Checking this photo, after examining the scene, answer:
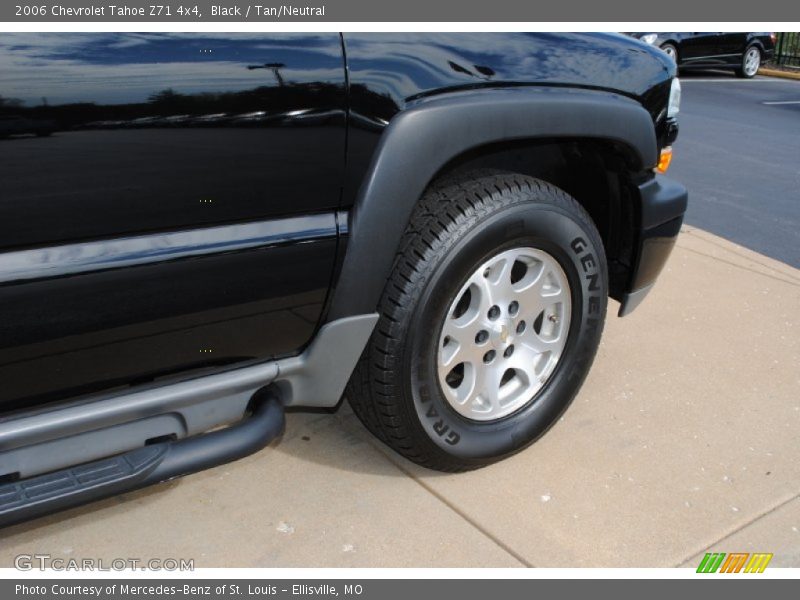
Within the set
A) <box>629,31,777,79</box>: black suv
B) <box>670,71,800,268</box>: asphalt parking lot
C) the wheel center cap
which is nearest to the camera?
the wheel center cap

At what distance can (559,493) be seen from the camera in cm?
268

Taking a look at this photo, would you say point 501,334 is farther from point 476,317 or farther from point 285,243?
point 285,243

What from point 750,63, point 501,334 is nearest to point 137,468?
point 501,334

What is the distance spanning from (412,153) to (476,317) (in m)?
0.61

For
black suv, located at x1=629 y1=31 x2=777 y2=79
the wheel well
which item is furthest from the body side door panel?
black suv, located at x1=629 y1=31 x2=777 y2=79

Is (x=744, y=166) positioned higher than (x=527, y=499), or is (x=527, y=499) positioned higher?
(x=527, y=499)

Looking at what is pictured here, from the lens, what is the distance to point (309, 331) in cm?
224

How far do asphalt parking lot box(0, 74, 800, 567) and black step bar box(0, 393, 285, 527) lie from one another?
378mm

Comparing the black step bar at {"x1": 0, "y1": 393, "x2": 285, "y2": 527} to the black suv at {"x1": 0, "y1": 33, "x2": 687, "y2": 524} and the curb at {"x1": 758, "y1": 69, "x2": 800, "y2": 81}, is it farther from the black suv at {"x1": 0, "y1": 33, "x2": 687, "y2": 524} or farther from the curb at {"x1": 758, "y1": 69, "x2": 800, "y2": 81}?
the curb at {"x1": 758, "y1": 69, "x2": 800, "y2": 81}

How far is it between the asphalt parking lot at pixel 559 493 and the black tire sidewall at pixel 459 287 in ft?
0.56

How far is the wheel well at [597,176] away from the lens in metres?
2.84

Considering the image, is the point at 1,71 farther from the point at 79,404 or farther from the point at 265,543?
the point at 265,543

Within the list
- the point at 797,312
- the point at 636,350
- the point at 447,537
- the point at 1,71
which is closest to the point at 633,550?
the point at 447,537

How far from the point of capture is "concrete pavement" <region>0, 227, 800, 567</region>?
2385 millimetres
